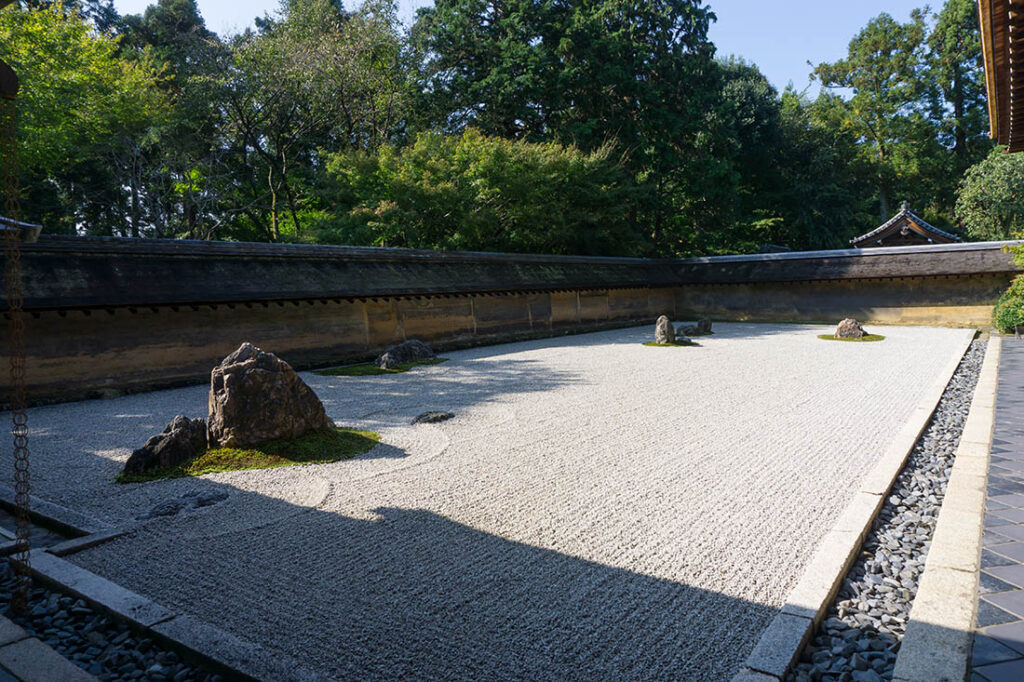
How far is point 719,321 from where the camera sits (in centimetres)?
2133

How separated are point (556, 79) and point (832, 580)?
23.0 m

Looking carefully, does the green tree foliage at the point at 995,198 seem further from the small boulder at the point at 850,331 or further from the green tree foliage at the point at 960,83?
the small boulder at the point at 850,331

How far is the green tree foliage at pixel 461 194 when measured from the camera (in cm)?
1702

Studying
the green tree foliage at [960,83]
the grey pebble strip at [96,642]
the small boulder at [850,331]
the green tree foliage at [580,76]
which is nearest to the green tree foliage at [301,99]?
the green tree foliage at [580,76]

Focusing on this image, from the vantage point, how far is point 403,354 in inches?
476

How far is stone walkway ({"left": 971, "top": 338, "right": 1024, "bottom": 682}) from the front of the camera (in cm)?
241

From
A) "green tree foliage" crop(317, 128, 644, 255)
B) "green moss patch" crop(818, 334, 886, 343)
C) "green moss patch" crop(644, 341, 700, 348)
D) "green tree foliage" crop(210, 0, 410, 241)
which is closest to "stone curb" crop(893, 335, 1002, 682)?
"green moss patch" crop(644, 341, 700, 348)

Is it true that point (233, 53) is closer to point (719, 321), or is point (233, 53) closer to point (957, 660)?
point (719, 321)

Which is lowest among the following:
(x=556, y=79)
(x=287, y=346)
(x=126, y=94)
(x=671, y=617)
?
(x=671, y=617)

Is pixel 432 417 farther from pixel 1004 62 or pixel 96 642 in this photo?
pixel 1004 62

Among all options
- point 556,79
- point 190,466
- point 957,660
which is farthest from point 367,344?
point 556,79

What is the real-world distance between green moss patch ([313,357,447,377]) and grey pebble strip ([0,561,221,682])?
763 centimetres

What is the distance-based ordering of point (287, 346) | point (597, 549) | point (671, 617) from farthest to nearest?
point (287, 346)
point (597, 549)
point (671, 617)

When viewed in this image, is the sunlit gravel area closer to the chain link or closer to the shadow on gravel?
the shadow on gravel
